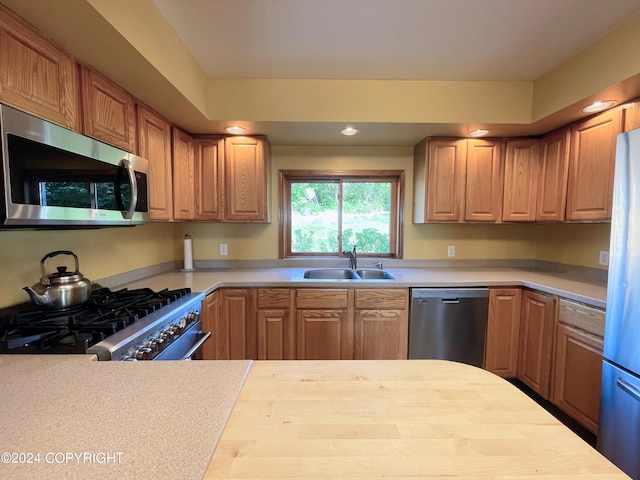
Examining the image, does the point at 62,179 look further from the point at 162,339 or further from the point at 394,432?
the point at 394,432

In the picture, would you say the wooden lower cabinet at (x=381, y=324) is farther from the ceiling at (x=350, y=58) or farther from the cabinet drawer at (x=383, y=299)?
the ceiling at (x=350, y=58)

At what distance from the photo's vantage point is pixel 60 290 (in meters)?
1.22

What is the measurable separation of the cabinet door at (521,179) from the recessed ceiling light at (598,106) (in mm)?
501

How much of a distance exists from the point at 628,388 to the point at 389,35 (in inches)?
84.6

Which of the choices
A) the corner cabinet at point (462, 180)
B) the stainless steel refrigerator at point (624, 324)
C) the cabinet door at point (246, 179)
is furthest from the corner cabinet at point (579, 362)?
the cabinet door at point (246, 179)

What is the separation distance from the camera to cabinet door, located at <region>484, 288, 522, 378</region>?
83.7 inches

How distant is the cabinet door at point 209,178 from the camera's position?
7.70ft

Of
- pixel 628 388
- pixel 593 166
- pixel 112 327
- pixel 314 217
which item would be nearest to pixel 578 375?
pixel 628 388

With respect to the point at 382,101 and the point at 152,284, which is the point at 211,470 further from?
the point at 382,101

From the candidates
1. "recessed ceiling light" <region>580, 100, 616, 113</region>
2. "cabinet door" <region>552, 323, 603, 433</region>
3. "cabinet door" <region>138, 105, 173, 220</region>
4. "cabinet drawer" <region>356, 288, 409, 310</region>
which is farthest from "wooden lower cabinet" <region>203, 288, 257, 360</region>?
"recessed ceiling light" <region>580, 100, 616, 113</region>

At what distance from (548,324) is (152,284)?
284 centimetres

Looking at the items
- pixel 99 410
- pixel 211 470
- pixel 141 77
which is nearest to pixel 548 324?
pixel 211 470

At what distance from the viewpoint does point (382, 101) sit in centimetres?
204

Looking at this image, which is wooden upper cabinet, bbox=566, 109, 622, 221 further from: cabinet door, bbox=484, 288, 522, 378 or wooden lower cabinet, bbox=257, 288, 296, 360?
wooden lower cabinet, bbox=257, 288, 296, 360
